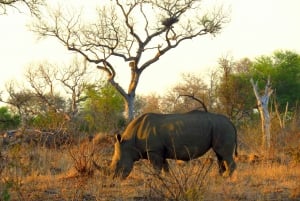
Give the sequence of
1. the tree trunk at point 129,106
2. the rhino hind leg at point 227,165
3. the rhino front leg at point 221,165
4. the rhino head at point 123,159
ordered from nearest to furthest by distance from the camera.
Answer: the rhino head at point 123,159
the rhino hind leg at point 227,165
the rhino front leg at point 221,165
the tree trunk at point 129,106

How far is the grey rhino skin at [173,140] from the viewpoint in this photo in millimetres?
11023

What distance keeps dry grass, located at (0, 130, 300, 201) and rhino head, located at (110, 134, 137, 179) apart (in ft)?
0.55

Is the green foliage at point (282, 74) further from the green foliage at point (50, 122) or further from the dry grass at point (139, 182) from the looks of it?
the dry grass at point (139, 182)

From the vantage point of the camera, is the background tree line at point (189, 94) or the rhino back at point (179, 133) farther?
the background tree line at point (189, 94)

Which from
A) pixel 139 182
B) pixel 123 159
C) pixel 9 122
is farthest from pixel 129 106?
pixel 139 182

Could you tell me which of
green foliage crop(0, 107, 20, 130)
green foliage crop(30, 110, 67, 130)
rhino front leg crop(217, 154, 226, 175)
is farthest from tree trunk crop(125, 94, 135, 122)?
rhino front leg crop(217, 154, 226, 175)

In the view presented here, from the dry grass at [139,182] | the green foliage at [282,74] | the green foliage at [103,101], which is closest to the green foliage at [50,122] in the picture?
the dry grass at [139,182]

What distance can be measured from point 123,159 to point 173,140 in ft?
3.09

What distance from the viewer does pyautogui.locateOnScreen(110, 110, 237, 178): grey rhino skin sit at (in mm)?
11023

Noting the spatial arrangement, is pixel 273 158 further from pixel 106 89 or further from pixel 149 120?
pixel 106 89

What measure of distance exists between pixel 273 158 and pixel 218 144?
266cm

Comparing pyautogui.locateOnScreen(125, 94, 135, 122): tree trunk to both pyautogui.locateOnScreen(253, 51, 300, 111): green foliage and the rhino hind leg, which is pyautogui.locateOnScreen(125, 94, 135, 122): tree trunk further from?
the rhino hind leg

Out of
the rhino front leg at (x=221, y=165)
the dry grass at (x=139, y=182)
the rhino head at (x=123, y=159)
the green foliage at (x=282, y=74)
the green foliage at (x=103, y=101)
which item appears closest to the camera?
the dry grass at (x=139, y=182)

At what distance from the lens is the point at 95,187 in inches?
361
